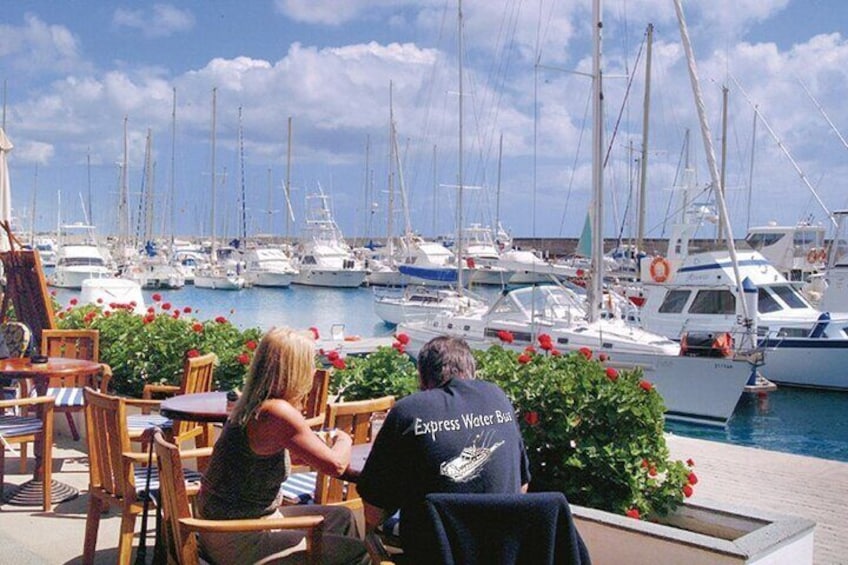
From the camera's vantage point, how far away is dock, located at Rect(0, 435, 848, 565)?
5.27 meters

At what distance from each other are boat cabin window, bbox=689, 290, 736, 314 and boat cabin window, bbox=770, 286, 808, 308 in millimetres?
1560

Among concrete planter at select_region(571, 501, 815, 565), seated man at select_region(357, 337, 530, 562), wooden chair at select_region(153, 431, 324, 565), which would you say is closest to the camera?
seated man at select_region(357, 337, 530, 562)

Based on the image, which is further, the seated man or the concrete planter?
the concrete planter

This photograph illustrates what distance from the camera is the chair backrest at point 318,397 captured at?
5695 mm

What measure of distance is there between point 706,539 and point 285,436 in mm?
2066

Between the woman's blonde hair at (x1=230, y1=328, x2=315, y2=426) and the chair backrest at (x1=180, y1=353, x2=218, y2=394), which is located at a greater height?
the woman's blonde hair at (x1=230, y1=328, x2=315, y2=426)

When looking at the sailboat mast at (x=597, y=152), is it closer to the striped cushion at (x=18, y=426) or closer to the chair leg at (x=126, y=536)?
the striped cushion at (x=18, y=426)

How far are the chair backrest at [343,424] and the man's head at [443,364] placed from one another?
3.00 feet

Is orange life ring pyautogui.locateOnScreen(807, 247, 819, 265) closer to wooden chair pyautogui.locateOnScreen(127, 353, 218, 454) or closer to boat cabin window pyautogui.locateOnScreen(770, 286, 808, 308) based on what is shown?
boat cabin window pyautogui.locateOnScreen(770, 286, 808, 308)

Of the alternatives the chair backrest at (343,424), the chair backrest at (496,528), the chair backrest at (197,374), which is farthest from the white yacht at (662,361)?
the chair backrest at (496,528)

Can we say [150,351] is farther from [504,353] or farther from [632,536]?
[632,536]

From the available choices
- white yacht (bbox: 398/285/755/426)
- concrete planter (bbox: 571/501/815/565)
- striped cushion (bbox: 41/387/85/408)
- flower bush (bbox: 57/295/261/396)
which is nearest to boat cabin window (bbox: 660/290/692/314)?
white yacht (bbox: 398/285/755/426)

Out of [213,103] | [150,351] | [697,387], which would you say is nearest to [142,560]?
[150,351]

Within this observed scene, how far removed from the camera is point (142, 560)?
14.4 ft
